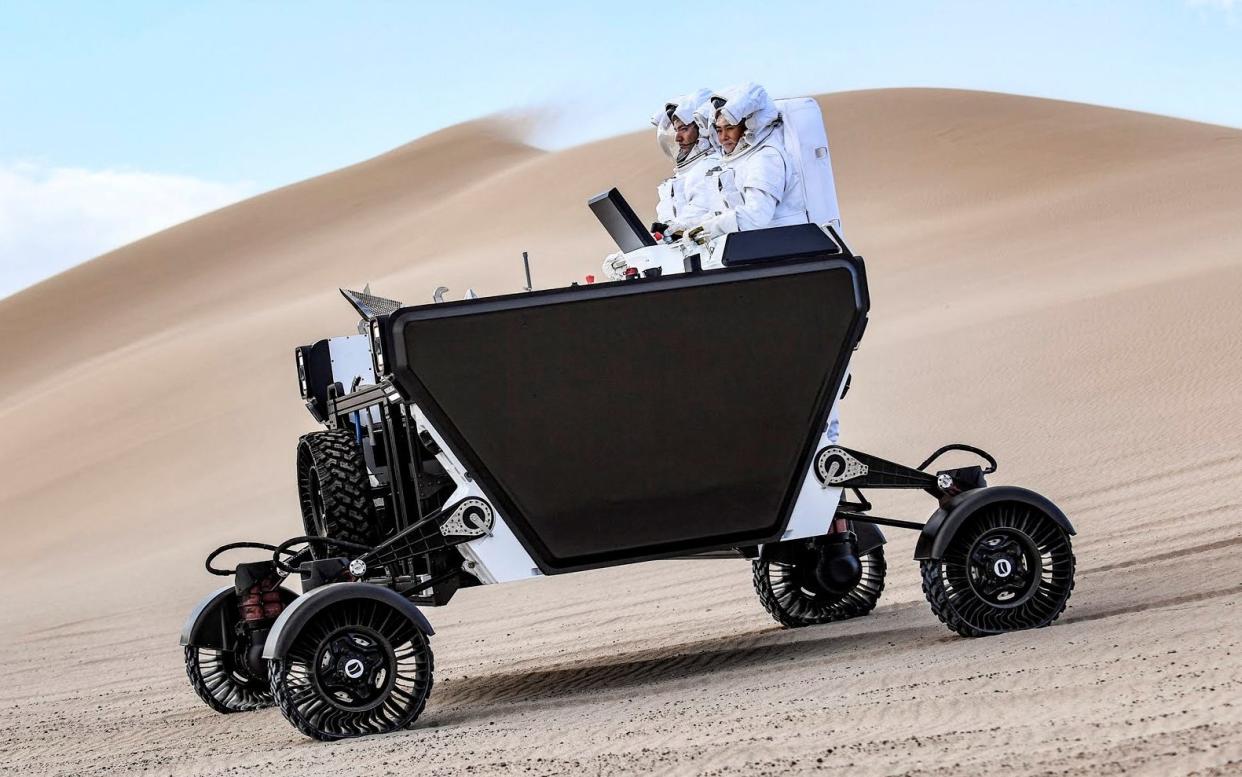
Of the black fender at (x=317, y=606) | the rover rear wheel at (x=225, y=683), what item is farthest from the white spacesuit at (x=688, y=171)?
the rover rear wheel at (x=225, y=683)

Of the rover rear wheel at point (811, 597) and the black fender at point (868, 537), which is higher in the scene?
the black fender at point (868, 537)

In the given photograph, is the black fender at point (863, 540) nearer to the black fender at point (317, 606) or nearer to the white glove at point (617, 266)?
the white glove at point (617, 266)

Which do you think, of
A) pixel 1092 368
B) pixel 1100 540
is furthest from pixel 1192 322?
pixel 1100 540

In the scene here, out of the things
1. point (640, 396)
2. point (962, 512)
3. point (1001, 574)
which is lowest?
point (1001, 574)

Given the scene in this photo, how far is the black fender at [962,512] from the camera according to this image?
6520mm

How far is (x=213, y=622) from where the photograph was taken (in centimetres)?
782

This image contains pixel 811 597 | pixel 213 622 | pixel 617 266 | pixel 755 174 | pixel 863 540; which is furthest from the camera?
pixel 811 597

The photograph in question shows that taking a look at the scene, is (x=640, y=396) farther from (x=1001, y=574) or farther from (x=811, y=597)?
(x=811, y=597)

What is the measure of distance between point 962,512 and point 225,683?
3802 millimetres

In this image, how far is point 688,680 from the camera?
264 inches

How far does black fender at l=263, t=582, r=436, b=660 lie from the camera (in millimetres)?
5922

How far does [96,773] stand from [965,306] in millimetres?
20747

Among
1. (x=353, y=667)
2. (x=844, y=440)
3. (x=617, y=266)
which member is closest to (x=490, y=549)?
(x=353, y=667)

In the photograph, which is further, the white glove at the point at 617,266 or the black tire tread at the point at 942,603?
the white glove at the point at 617,266
